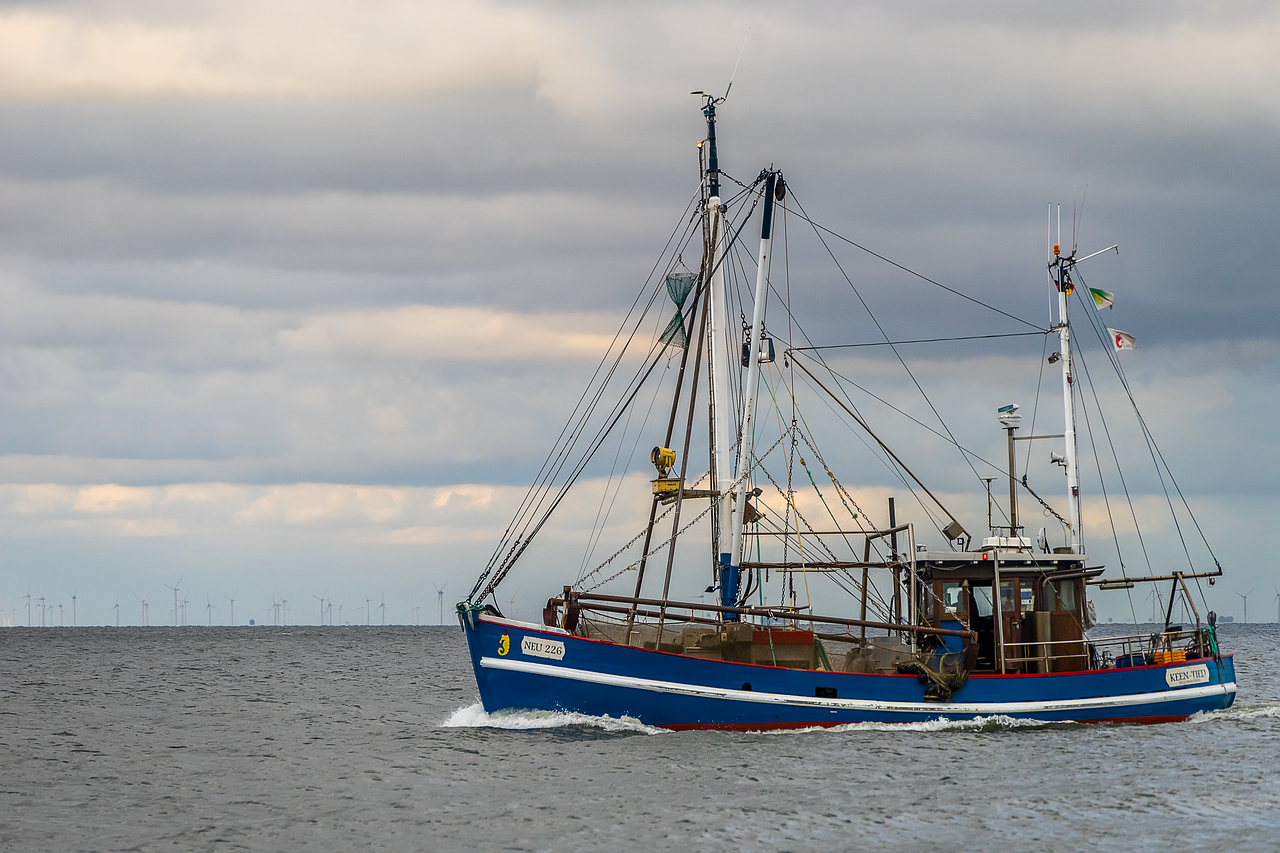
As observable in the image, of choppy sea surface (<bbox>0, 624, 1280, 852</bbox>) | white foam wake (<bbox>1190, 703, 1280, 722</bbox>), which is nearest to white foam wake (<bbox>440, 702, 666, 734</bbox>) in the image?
choppy sea surface (<bbox>0, 624, 1280, 852</bbox>)

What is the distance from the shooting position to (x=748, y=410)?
3706 cm

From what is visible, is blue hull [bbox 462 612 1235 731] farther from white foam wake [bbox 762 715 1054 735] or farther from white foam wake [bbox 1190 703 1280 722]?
white foam wake [bbox 1190 703 1280 722]

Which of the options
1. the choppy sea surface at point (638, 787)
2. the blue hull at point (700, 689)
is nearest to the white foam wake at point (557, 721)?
the choppy sea surface at point (638, 787)

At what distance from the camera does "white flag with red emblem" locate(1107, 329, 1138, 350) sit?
4388cm

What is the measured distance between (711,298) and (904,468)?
6.74m

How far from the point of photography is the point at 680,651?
34.5m

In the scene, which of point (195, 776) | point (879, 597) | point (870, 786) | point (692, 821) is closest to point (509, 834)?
point (692, 821)

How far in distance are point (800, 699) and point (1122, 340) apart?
1731cm

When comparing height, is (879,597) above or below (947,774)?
above

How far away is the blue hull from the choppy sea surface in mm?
577

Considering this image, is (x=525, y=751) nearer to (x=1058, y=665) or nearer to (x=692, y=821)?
(x=692, y=821)

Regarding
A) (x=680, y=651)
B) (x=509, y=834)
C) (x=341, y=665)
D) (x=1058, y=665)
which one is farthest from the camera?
(x=341, y=665)

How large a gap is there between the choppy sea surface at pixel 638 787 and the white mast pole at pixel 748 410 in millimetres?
4211

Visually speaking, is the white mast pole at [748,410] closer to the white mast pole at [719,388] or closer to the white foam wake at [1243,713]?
the white mast pole at [719,388]
